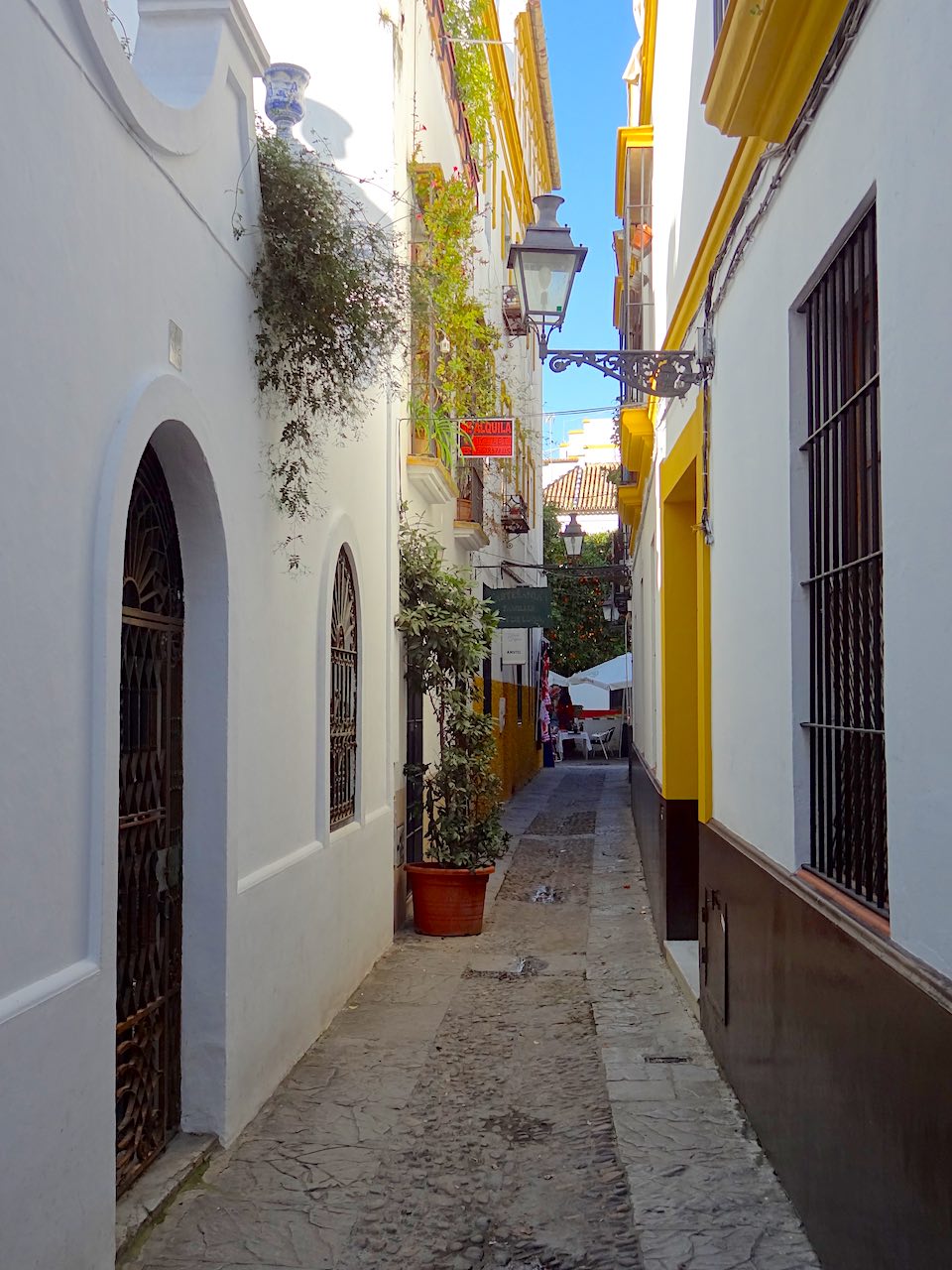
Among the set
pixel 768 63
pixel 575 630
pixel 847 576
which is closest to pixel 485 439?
pixel 768 63

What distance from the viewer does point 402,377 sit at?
387 inches

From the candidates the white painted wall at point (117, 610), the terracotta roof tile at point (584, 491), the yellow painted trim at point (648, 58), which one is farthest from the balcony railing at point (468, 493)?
the terracotta roof tile at point (584, 491)

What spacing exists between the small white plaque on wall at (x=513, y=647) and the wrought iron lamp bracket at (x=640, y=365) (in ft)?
38.7

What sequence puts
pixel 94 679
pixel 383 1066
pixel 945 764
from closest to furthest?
pixel 945 764
pixel 94 679
pixel 383 1066

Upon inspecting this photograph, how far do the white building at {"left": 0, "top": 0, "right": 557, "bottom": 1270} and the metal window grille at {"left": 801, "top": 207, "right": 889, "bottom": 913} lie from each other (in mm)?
2273

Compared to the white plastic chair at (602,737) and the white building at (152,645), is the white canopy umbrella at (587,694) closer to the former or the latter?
the white plastic chair at (602,737)

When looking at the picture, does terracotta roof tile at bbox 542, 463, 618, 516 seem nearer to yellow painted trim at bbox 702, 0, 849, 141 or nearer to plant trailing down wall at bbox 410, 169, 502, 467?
plant trailing down wall at bbox 410, 169, 502, 467

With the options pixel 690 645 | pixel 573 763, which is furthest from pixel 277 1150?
pixel 573 763

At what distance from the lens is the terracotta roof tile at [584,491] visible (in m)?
47.6

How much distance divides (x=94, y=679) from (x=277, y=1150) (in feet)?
7.94

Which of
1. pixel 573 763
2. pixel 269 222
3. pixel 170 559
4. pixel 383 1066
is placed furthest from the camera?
pixel 573 763

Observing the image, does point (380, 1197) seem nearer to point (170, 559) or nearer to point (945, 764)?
point (170, 559)

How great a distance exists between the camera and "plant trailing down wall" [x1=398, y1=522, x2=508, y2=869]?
32.0ft

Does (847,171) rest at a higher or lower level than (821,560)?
higher
